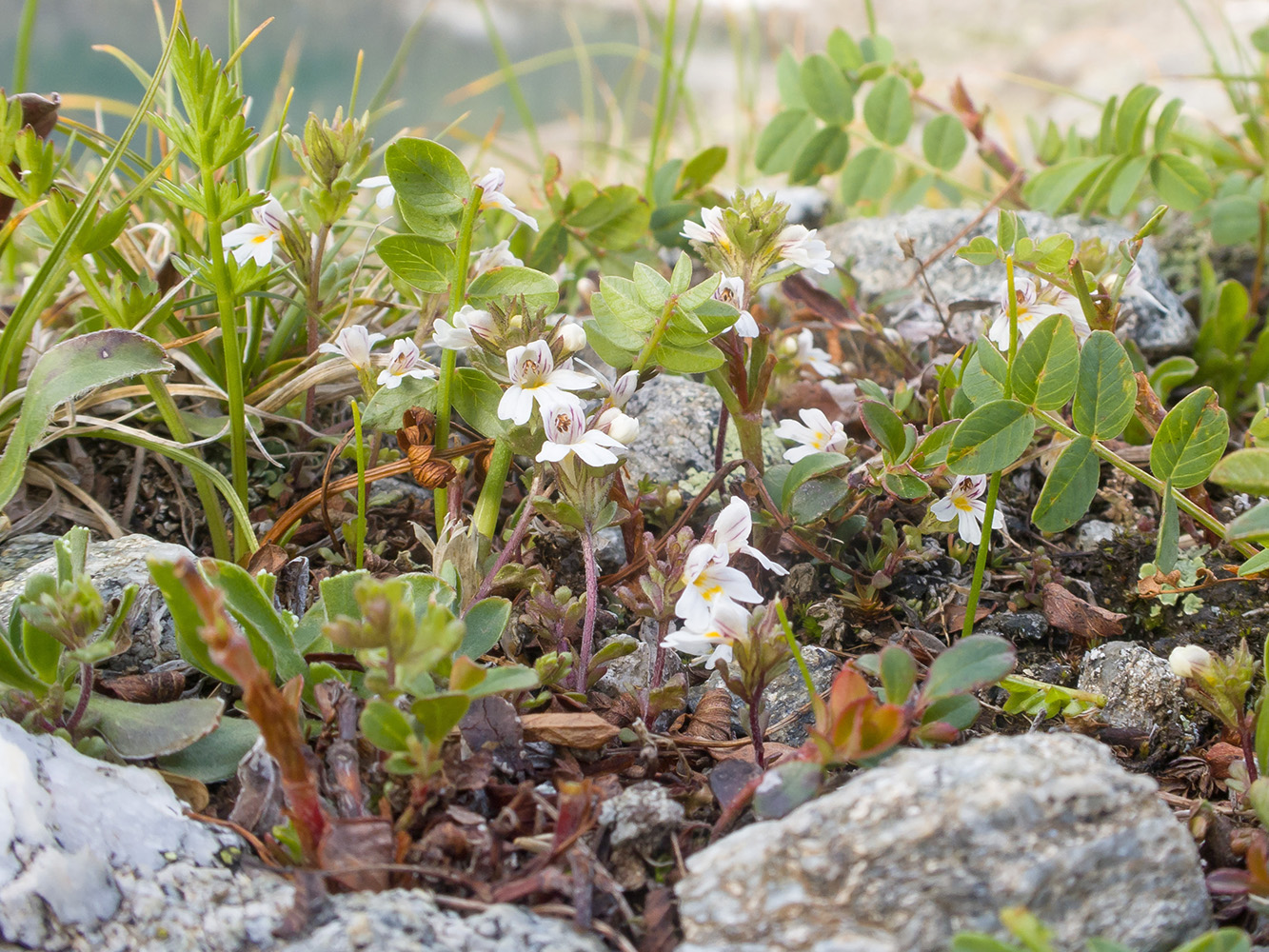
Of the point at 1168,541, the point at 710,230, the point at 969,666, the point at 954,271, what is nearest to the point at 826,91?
the point at 954,271

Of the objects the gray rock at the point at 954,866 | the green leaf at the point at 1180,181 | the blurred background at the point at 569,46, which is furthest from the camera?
the blurred background at the point at 569,46

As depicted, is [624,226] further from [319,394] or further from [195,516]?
[195,516]

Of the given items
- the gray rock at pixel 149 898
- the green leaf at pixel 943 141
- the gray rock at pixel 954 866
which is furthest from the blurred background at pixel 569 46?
the gray rock at pixel 954 866

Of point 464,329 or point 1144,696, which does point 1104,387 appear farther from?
point 464,329

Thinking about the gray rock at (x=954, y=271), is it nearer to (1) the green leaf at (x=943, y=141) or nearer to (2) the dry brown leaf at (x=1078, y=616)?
(1) the green leaf at (x=943, y=141)

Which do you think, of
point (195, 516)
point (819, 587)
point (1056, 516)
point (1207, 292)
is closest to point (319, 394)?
point (195, 516)

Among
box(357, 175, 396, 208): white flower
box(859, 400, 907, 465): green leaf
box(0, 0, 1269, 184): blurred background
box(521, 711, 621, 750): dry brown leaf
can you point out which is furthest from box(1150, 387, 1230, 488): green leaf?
box(0, 0, 1269, 184): blurred background
